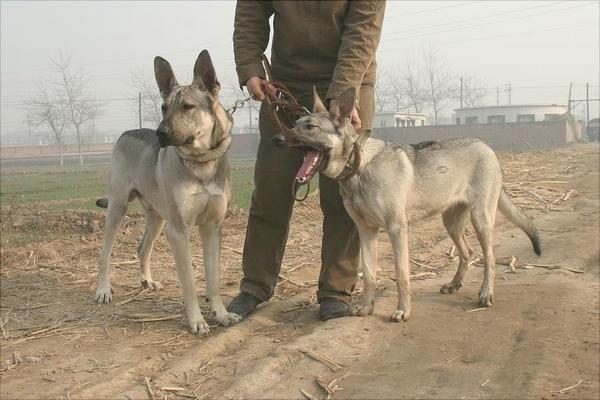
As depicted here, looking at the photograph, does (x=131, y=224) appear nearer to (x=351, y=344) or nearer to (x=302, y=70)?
(x=302, y=70)

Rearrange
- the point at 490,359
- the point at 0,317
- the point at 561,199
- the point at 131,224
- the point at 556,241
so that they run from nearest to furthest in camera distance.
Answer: the point at 490,359
the point at 0,317
the point at 556,241
the point at 131,224
the point at 561,199

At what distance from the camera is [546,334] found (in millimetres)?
→ 4602

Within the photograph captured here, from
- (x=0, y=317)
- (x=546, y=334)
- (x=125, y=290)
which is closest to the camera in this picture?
(x=546, y=334)

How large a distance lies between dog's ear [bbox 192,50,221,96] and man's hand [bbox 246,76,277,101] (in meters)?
0.29

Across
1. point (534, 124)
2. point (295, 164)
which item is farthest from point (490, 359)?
point (534, 124)

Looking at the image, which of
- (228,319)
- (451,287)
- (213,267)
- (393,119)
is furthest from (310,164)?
(393,119)

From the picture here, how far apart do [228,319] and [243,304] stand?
0.26 meters

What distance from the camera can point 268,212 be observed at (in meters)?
5.56

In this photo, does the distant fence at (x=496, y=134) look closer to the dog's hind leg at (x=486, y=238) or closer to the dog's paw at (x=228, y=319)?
the dog's hind leg at (x=486, y=238)

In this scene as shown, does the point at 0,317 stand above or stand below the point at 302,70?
below

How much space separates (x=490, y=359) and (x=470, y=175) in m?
1.85

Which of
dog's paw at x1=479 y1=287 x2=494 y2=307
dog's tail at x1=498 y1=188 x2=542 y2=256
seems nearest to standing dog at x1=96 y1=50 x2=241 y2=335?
dog's paw at x1=479 y1=287 x2=494 y2=307

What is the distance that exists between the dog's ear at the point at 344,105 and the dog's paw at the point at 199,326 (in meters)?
2.02

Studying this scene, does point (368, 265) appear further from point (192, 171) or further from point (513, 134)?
point (513, 134)
